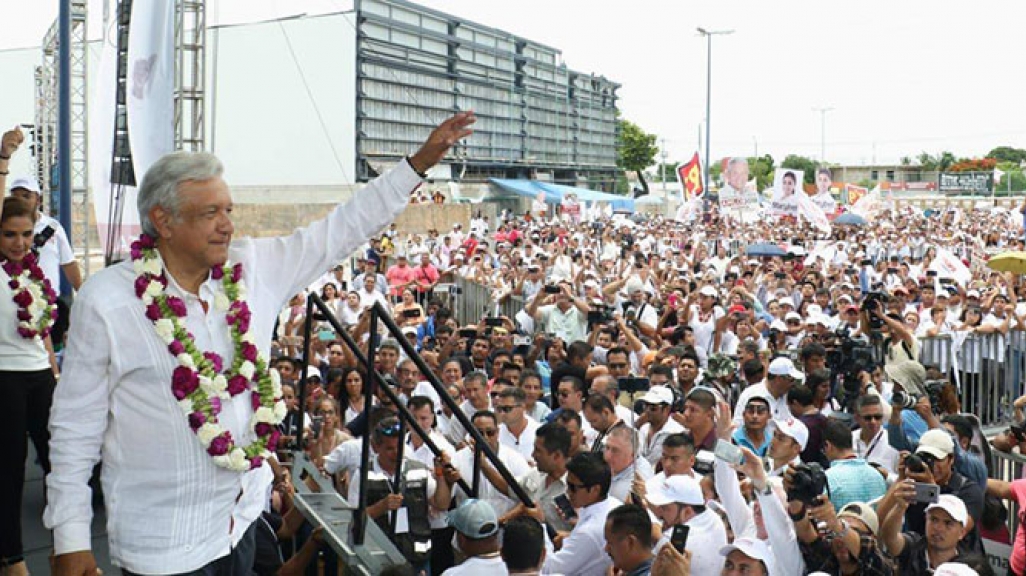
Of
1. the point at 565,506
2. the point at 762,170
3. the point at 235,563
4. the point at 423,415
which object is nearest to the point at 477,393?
the point at 423,415

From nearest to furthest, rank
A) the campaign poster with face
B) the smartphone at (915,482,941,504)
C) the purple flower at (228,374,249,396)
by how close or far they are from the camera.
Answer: the purple flower at (228,374,249,396) → the smartphone at (915,482,941,504) → the campaign poster with face

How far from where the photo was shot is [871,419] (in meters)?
7.05

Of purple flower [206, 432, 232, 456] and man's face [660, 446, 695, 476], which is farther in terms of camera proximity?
man's face [660, 446, 695, 476]

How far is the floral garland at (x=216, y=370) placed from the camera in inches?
96.7

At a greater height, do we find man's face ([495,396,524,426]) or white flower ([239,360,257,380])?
white flower ([239,360,257,380])

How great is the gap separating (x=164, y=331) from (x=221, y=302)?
20 centimetres

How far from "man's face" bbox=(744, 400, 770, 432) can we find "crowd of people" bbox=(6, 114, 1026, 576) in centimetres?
2

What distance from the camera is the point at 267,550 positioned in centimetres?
495

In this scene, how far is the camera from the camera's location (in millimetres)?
4613

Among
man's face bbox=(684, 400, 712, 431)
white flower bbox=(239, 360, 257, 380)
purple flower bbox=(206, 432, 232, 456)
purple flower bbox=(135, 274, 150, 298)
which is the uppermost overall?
purple flower bbox=(135, 274, 150, 298)

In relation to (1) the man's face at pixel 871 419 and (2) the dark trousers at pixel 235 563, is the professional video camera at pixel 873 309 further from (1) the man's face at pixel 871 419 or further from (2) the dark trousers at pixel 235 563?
(2) the dark trousers at pixel 235 563

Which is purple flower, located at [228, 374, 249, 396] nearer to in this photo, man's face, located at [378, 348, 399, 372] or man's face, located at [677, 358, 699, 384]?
man's face, located at [677, 358, 699, 384]

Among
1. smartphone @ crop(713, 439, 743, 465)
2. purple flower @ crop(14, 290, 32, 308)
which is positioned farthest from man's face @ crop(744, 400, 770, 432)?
purple flower @ crop(14, 290, 32, 308)

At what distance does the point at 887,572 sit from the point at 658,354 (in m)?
4.81
